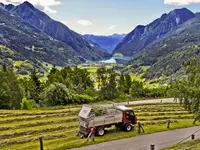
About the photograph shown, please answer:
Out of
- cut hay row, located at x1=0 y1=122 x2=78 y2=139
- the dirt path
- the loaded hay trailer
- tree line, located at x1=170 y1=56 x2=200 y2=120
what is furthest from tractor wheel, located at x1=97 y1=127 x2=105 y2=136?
tree line, located at x1=170 y1=56 x2=200 y2=120

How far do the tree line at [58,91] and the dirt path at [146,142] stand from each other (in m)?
39.5

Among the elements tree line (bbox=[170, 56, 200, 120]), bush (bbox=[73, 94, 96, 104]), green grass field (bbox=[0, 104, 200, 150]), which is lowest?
green grass field (bbox=[0, 104, 200, 150])

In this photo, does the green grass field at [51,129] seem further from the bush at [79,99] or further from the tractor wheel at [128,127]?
the bush at [79,99]

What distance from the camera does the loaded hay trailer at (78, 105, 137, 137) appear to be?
115 feet

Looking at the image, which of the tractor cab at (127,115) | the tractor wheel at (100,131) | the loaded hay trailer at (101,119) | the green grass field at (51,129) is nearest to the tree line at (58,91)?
the green grass field at (51,129)

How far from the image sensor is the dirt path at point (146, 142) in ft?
105

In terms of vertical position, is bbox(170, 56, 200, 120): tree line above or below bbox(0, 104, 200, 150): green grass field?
above

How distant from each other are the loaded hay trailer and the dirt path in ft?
8.61

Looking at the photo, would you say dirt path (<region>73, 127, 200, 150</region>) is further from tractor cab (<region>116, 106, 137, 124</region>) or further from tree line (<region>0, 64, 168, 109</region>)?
tree line (<region>0, 64, 168, 109</region>)

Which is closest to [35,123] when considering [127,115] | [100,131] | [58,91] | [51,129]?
[51,129]

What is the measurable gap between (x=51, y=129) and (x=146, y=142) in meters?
13.3

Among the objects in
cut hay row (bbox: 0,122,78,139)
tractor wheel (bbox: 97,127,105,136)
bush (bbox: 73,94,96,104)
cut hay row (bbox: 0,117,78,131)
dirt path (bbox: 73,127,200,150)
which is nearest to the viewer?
dirt path (bbox: 73,127,200,150)

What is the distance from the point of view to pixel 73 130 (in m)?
39.3

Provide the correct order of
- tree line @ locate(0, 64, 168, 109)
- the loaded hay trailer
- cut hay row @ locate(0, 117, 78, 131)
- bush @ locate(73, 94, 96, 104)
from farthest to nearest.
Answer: bush @ locate(73, 94, 96, 104) → tree line @ locate(0, 64, 168, 109) → cut hay row @ locate(0, 117, 78, 131) → the loaded hay trailer
